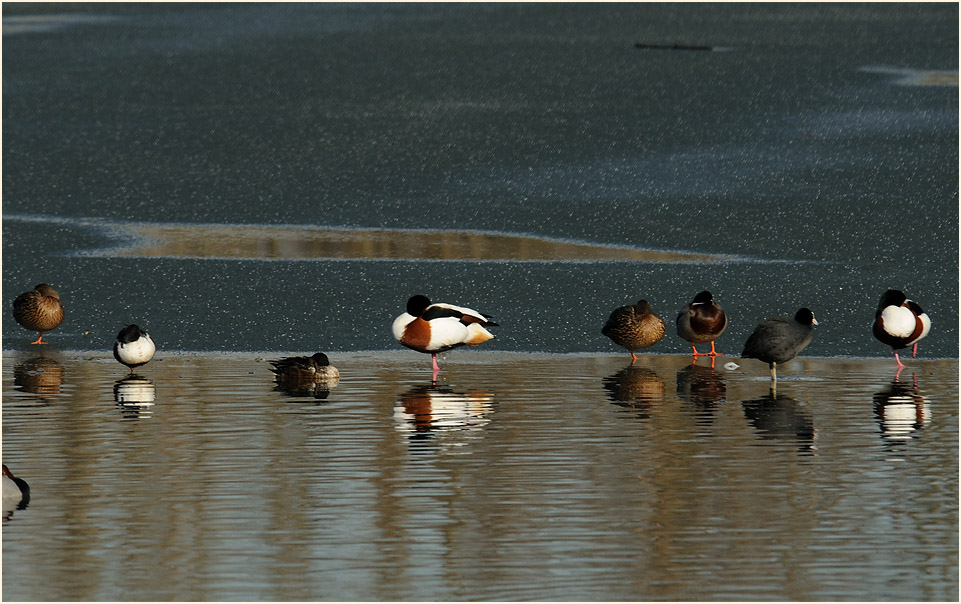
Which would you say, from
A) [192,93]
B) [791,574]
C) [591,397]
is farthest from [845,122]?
[791,574]

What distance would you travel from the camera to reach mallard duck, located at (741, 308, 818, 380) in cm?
1088

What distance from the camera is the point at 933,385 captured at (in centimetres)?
1050

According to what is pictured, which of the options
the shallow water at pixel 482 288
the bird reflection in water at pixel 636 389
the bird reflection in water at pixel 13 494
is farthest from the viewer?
the bird reflection in water at pixel 636 389

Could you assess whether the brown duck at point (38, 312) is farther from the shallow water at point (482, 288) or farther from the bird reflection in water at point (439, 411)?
the bird reflection in water at point (439, 411)

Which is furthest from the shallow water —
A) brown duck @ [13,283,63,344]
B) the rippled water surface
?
brown duck @ [13,283,63,344]

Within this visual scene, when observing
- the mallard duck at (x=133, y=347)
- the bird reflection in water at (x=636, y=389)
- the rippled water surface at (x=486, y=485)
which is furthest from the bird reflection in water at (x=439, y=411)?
the mallard duck at (x=133, y=347)

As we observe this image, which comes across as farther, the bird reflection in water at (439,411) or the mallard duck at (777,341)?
the mallard duck at (777,341)

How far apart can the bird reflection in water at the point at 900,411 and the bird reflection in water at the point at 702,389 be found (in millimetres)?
1015

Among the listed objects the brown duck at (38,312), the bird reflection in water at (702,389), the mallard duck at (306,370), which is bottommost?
the bird reflection in water at (702,389)

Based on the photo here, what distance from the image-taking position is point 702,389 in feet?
Answer: 34.3

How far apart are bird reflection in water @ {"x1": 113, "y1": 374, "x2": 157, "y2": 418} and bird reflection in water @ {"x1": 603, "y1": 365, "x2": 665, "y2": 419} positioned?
3.03 metres

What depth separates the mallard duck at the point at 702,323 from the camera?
11906mm

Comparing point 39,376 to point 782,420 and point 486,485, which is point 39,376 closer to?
point 486,485

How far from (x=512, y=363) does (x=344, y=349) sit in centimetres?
151
